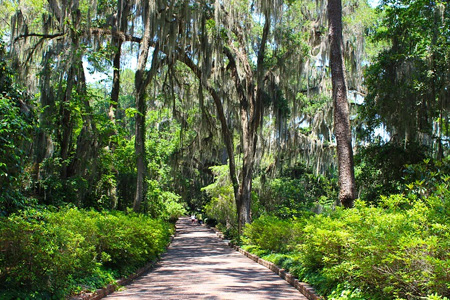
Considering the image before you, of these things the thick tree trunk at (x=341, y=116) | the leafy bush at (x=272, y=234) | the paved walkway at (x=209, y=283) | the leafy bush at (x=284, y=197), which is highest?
the thick tree trunk at (x=341, y=116)

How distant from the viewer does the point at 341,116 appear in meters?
9.70

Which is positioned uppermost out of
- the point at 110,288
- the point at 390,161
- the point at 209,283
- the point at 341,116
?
the point at 341,116

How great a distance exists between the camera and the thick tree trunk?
9.45 metres

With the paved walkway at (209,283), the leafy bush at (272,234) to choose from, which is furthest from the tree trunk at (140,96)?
the leafy bush at (272,234)

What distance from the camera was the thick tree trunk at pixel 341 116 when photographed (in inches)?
372

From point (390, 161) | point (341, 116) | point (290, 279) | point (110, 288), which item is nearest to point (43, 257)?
point (110, 288)

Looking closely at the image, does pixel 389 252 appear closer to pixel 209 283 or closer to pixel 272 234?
pixel 209 283

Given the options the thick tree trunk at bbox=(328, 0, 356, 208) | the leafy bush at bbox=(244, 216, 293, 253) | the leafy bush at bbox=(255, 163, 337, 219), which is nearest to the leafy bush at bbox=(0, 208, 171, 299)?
the thick tree trunk at bbox=(328, 0, 356, 208)

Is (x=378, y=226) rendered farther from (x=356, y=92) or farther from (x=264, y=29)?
(x=356, y=92)

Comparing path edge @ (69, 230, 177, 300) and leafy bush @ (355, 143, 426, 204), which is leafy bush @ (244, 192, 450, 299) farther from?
leafy bush @ (355, 143, 426, 204)

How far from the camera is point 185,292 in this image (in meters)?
7.65

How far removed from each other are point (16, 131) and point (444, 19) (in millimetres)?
11861

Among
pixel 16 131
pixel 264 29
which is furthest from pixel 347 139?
pixel 264 29

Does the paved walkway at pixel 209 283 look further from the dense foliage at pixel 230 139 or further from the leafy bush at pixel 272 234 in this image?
the leafy bush at pixel 272 234
